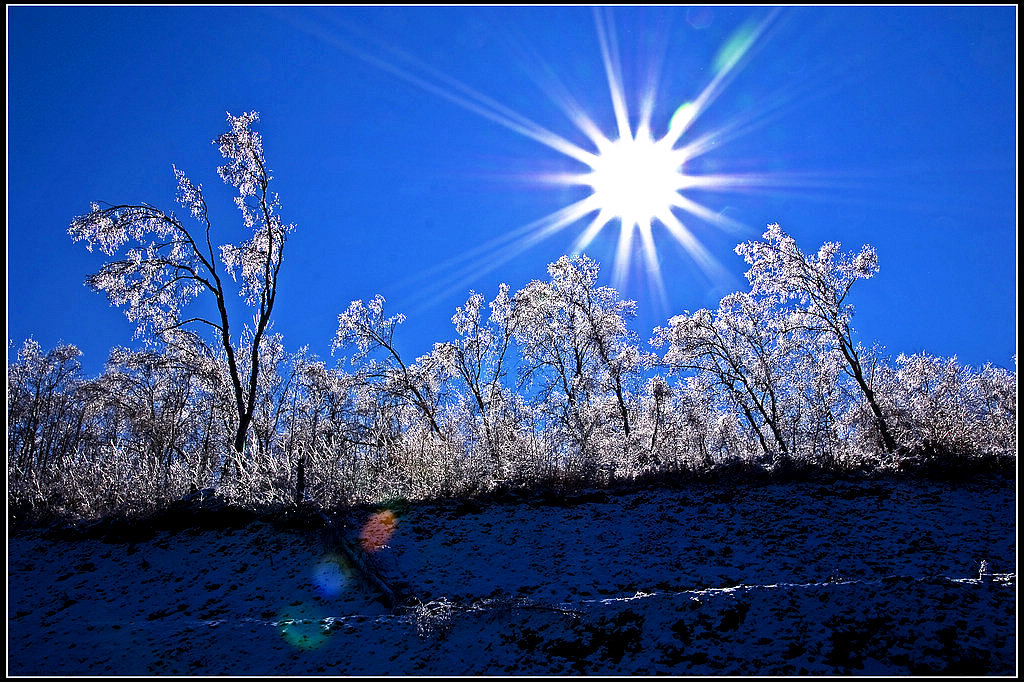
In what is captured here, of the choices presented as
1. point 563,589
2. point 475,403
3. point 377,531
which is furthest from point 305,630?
point 475,403

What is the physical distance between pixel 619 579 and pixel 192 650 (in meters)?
4.11

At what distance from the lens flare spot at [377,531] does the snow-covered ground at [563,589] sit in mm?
40

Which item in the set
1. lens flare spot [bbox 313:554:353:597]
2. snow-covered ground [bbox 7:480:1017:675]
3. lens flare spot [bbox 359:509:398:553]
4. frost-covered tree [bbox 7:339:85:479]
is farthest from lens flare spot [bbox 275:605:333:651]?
frost-covered tree [bbox 7:339:85:479]

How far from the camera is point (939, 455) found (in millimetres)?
9133

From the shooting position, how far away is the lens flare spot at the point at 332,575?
605cm

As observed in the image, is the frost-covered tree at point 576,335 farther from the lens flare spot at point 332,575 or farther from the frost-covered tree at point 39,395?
the frost-covered tree at point 39,395

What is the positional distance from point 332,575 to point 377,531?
127 centimetres

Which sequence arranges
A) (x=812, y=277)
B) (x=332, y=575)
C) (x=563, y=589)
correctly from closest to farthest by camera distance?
(x=563, y=589) < (x=332, y=575) < (x=812, y=277)

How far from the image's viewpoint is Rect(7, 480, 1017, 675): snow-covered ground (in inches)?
151

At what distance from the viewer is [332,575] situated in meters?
6.37

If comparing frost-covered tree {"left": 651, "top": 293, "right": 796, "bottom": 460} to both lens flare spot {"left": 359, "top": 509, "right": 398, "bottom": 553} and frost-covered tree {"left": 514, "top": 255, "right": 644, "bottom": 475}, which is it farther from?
lens flare spot {"left": 359, "top": 509, "right": 398, "bottom": 553}

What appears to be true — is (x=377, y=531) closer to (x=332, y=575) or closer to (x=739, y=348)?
(x=332, y=575)

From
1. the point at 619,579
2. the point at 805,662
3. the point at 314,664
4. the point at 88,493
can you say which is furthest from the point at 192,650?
the point at 88,493

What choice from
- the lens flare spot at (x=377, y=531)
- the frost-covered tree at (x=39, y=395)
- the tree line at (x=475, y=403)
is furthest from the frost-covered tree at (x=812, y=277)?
the frost-covered tree at (x=39, y=395)
